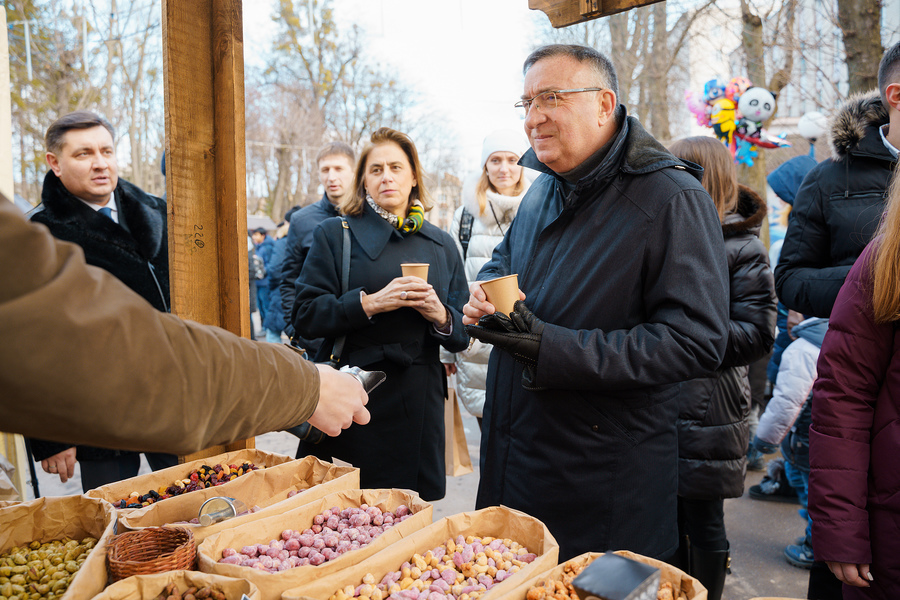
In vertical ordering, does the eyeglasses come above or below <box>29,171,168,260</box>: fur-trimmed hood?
above

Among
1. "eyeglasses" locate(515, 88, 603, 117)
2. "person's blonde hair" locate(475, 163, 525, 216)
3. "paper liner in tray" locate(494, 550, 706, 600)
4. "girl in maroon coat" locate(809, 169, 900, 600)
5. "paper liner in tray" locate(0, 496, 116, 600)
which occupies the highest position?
"eyeglasses" locate(515, 88, 603, 117)

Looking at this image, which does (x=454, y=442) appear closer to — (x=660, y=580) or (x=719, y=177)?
(x=719, y=177)

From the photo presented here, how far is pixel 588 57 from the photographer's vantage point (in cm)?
223

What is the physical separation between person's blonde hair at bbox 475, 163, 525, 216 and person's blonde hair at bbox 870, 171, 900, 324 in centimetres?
274

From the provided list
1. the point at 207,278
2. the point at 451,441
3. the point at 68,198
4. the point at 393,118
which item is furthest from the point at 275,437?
the point at 393,118

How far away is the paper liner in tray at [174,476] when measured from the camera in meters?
2.09

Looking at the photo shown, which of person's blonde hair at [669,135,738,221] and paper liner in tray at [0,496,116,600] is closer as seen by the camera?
paper liner in tray at [0,496,116,600]

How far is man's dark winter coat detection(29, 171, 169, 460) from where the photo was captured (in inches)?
120

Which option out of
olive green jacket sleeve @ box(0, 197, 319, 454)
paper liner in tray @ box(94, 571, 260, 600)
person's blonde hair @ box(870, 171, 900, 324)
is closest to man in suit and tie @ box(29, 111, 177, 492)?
paper liner in tray @ box(94, 571, 260, 600)

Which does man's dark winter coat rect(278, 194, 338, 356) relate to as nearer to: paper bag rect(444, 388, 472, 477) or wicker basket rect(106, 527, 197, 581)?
paper bag rect(444, 388, 472, 477)

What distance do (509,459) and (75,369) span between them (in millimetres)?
1652

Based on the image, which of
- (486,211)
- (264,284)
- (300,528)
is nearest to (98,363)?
(300,528)

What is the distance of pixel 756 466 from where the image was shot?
528 cm

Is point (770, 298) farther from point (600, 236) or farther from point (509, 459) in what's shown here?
point (509, 459)
